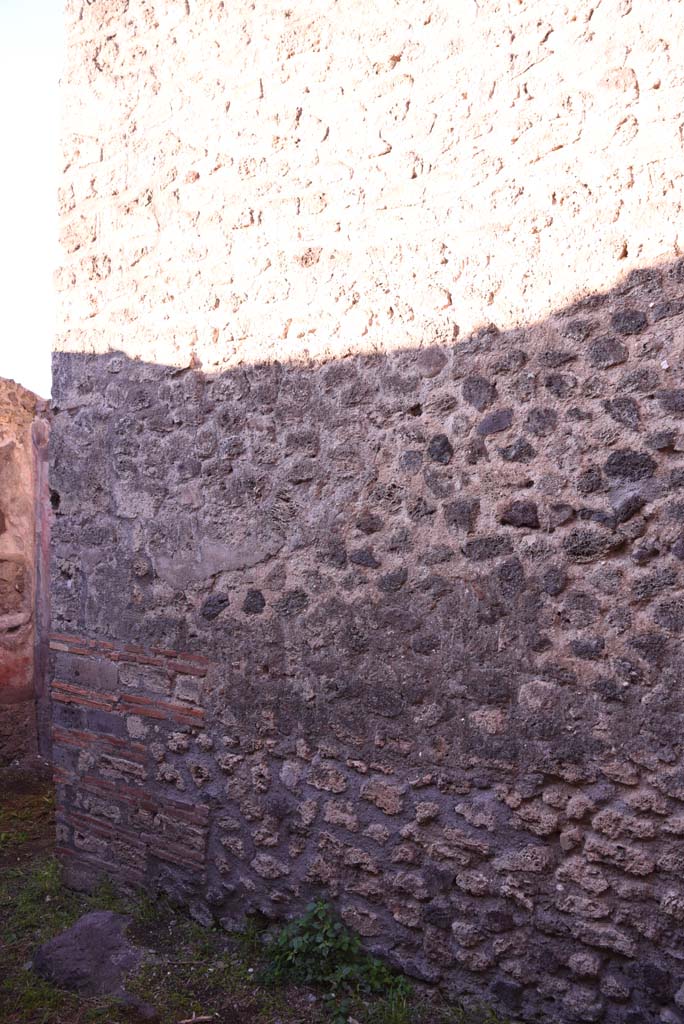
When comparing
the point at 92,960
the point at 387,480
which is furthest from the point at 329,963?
the point at 387,480

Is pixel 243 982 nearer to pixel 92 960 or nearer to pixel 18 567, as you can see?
pixel 92 960

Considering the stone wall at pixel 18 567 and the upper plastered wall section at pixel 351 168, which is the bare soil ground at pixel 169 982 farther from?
the upper plastered wall section at pixel 351 168

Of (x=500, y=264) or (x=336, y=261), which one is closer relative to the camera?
(x=500, y=264)

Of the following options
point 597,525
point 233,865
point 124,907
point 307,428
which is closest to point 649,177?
point 597,525

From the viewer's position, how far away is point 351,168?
119 inches

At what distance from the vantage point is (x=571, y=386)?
2.53 meters

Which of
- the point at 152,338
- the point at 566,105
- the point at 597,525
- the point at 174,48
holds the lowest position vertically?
the point at 597,525

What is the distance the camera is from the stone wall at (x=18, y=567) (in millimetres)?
A: 5449

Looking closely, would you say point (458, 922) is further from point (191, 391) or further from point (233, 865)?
point (191, 391)

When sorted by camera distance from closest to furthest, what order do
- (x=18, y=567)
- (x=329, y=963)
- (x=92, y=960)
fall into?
1. (x=329, y=963)
2. (x=92, y=960)
3. (x=18, y=567)

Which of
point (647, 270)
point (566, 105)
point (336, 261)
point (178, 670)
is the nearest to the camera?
point (647, 270)

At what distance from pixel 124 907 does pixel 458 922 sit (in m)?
1.52

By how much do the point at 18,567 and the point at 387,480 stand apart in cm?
358

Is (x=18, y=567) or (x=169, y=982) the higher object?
(x=18, y=567)
